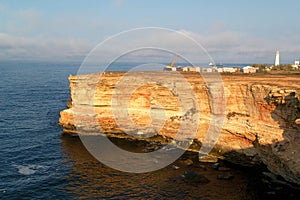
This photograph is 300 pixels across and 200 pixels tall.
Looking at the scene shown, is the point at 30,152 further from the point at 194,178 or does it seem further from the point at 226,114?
the point at 226,114

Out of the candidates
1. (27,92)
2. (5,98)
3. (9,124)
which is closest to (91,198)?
(9,124)

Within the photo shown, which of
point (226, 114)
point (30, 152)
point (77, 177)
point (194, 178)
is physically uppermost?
point (226, 114)

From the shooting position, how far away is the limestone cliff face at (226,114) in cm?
2862

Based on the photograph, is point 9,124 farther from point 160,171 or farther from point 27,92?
point 27,92

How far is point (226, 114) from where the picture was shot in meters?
36.2

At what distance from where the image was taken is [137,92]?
43.8 m

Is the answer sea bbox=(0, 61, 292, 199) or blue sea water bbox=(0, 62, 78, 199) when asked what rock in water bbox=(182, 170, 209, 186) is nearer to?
sea bbox=(0, 61, 292, 199)

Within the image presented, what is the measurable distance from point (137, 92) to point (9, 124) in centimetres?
2492

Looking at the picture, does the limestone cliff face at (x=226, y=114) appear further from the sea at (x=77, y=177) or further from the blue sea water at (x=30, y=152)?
the blue sea water at (x=30, y=152)

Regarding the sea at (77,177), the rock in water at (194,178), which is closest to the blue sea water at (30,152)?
the sea at (77,177)

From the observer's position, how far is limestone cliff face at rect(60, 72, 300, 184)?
28.6 metres

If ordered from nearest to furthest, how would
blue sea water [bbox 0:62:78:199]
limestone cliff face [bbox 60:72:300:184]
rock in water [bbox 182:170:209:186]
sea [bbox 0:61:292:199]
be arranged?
1. sea [bbox 0:61:292:199]
2. blue sea water [bbox 0:62:78:199]
3. limestone cliff face [bbox 60:72:300:184]
4. rock in water [bbox 182:170:209:186]

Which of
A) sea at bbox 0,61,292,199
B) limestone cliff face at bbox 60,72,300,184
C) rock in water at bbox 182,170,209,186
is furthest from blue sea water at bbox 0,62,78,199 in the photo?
rock in water at bbox 182,170,209,186

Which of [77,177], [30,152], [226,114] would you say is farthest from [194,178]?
[30,152]
